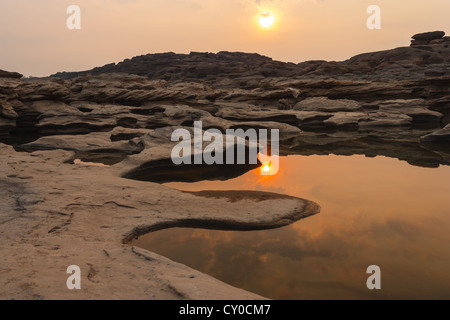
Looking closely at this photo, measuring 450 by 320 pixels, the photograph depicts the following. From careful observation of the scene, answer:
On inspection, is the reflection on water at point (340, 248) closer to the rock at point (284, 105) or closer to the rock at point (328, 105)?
the rock at point (328, 105)

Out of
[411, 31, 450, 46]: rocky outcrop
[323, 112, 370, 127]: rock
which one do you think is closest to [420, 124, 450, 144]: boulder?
[323, 112, 370, 127]: rock

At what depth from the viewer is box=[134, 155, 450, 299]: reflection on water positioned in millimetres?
2881

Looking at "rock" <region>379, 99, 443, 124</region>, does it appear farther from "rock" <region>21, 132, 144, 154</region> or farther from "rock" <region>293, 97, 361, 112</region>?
"rock" <region>21, 132, 144, 154</region>

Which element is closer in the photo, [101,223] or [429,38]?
[101,223]

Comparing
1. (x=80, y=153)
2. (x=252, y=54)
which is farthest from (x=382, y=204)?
(x=252, y=54)

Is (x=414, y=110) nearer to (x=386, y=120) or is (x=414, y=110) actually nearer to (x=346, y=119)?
(x=386, y=120)

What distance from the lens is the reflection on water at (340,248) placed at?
2.88 metres

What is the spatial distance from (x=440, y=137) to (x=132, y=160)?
8.18m

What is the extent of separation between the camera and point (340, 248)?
11.5ft

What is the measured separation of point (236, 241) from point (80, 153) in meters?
6.20

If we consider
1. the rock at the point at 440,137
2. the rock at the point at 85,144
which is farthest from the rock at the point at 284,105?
the rock at the point at 85,144

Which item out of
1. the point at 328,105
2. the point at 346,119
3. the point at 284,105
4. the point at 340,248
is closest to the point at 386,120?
the point at 346,119

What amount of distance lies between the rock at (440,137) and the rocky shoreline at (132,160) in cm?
3

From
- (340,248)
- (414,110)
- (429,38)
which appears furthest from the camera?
(429,38)
